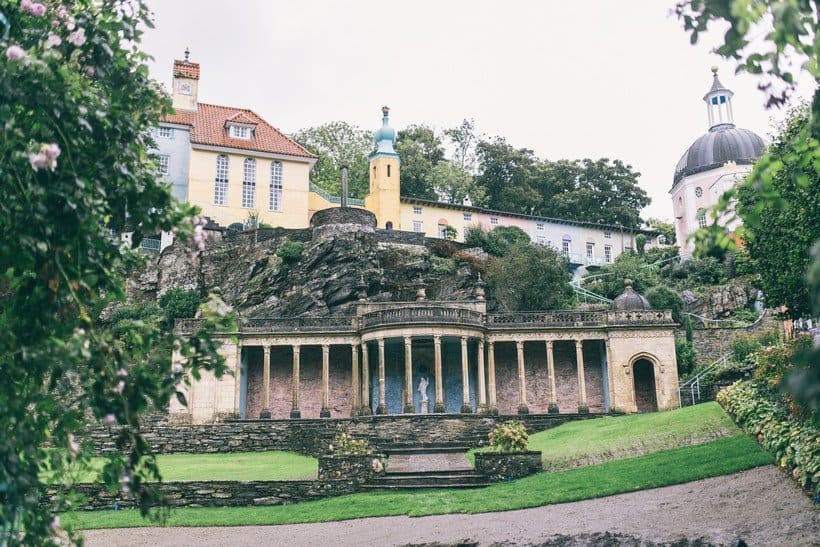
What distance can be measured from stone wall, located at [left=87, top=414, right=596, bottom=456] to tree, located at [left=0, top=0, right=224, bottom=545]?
73.1ft

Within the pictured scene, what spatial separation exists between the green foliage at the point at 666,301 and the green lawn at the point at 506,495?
27.0 meters

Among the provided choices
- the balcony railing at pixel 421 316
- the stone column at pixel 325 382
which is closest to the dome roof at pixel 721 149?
the balcony railing at pixel 421 316

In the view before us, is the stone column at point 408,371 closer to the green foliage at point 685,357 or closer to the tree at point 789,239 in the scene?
the green foliage at point 685,357

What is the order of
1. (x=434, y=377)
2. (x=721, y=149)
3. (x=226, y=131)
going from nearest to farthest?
(x=434, y=377) → (x=226, y=131) → (x=721, y=149)

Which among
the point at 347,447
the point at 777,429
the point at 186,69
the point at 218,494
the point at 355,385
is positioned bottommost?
the point at 218,494

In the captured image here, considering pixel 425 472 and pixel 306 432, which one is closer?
pixel 425 472

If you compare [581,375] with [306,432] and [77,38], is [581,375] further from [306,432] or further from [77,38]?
[77,38]

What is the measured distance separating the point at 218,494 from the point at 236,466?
584cm

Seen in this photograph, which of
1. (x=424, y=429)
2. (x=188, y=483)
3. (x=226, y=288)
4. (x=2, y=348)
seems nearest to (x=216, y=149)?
(x=226, y=288)

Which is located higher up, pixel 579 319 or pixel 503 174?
pixel 503 174

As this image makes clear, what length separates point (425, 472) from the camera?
23.5 metres

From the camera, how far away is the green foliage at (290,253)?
4778cm

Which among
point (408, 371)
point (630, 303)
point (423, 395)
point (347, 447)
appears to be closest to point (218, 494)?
point (347, 447)

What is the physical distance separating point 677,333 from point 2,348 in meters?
38.6
